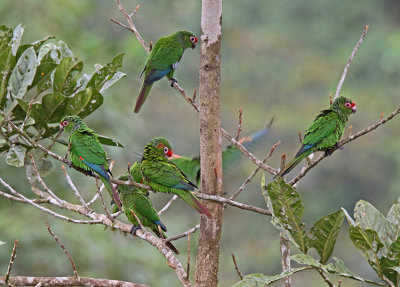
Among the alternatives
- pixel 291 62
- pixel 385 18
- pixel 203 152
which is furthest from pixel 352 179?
pixel 203 152

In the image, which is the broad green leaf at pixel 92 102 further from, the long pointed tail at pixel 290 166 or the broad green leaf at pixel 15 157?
the long pointed tail at pixel 290 166

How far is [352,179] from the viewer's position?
15758 millimetres

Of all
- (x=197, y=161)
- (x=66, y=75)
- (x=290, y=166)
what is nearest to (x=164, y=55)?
(x=197, y=161)

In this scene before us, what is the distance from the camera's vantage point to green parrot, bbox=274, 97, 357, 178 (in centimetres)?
299

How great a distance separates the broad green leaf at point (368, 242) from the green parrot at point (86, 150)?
1434 millimetres

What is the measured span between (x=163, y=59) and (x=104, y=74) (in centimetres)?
77

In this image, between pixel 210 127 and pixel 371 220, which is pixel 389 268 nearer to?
pixel 371 220

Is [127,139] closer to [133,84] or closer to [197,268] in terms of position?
[197,268]

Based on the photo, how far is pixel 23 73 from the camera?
115 inches

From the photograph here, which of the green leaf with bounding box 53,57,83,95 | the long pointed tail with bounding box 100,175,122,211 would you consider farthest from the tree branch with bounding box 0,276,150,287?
the green leaf with bounding box 53,57,83,95

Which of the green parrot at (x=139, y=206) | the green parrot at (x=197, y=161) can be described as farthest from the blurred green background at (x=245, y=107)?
the green parrot at (x=139, y=206)

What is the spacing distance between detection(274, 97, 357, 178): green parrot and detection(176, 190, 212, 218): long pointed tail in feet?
1.64

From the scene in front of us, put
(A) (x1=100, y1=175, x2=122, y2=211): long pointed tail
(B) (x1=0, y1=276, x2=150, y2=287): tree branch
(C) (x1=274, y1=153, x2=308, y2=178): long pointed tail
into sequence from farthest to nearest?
(A) (x1=100, y1=175, x2=122, y2=211): long pointed tail < (C) (x1=274, y1=153, x2=308, y2=178): long pointed tail < (B) (x1=0, y1=276, x2=150, y2=287): tree branch

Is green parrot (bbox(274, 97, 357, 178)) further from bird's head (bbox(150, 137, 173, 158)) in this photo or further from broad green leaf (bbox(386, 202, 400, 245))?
broad green leaf (bbox(386, 202, 400, 245))
